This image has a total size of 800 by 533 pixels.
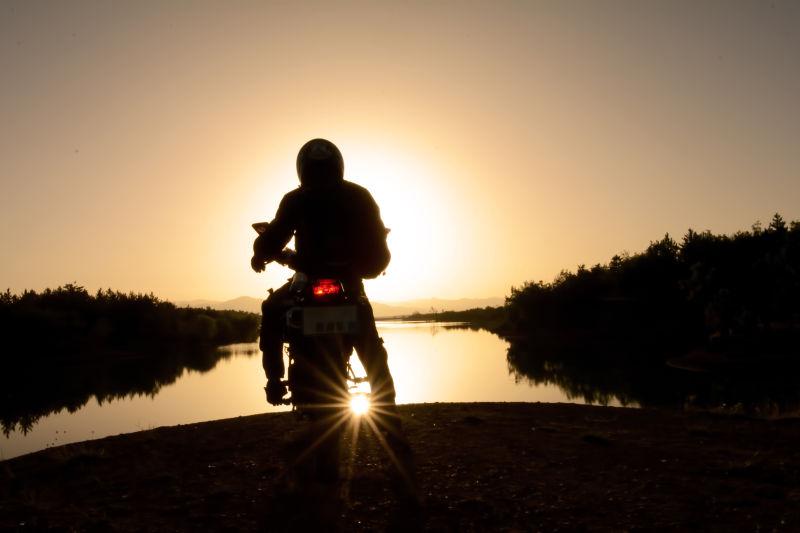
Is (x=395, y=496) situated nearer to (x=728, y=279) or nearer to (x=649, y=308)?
(x=728, y=279)

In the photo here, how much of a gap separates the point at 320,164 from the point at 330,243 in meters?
0.85

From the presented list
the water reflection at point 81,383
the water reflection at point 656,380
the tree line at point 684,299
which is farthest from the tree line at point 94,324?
the tree line at point 684,299

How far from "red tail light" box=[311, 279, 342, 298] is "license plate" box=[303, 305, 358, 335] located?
13 cm

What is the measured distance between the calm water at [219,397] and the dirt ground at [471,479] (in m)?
22.8

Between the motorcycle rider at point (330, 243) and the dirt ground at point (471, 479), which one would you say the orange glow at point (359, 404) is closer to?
the motorcycle rider at point (330, 243)

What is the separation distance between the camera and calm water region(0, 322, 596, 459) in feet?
120

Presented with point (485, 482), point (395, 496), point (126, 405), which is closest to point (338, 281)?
point (395, 496)

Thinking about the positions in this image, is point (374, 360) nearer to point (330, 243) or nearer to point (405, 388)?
point (330, 243)

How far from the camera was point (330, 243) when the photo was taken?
18.7 ft

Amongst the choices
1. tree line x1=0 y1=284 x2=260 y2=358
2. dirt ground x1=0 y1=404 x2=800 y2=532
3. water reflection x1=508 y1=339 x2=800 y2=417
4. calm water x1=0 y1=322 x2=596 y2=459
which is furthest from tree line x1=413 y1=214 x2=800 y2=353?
dirt ground x1=0 y1=404 x2=800 y2=532

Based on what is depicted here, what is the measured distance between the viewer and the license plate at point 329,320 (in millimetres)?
5207

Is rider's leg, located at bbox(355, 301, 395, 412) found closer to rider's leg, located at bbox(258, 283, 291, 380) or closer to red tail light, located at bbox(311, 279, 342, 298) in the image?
red tail light, located at bbox(311, 279, 342, 298)

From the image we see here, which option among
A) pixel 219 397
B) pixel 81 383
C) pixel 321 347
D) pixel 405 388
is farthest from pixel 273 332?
pixel 81 383

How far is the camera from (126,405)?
162ft
